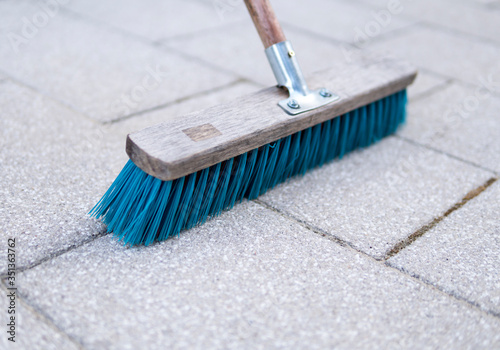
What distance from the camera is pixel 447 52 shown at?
3621 mm

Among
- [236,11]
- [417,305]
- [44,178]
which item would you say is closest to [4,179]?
[44,178]

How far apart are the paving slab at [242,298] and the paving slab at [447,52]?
2.12m

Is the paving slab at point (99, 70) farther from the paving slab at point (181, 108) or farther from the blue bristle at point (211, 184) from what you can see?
the blue bristle at point (211, 184)

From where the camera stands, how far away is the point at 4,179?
1.91 metres

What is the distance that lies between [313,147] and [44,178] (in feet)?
3.50

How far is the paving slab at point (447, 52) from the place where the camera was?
10.9 ft

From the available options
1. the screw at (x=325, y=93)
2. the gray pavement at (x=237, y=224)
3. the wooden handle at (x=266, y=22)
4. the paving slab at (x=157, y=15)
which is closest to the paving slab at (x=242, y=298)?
the gray pavement at (x=237, y=224)

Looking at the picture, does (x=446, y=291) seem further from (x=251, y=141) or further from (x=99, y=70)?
(x=99, y=70)

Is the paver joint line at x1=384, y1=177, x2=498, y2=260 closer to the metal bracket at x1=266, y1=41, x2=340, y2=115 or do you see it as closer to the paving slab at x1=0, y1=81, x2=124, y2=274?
the metal bracket at x1=266, y1=41, x2=340, y2=115

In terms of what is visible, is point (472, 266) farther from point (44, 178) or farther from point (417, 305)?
point (44, 178)

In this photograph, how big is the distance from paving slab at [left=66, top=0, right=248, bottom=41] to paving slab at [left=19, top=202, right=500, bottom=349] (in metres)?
2.25

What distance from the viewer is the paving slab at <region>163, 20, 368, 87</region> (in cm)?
313

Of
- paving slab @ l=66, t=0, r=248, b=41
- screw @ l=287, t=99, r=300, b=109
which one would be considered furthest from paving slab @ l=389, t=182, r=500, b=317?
paving slab @ l=66, t=0, r=248, b=41

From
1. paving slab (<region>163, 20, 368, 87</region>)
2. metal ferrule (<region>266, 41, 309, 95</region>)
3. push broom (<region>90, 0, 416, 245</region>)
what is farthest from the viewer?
paving slab (<region>163, 20, 368, 87</region>)
